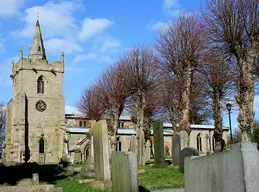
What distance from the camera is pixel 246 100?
Answer: 15211 millimetres

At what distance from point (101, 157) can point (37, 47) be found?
152 ft

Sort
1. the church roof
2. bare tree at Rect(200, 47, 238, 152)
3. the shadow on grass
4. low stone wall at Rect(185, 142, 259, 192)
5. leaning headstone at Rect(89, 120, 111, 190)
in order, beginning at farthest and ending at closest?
1. the church roof
2. bare tree at Rect(200, 47, 238, 152)
3. the shadow on grass
4. leaning headstone at Rect(89, 120, 111, 190)
5. low stone wall at Rect(185, 142, 259, 192)

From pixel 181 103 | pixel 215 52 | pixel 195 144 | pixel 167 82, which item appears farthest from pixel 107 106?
pixel 195 144

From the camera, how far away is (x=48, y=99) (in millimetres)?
52406

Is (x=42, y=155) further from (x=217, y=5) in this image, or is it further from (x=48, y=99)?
(x=217, y=5)

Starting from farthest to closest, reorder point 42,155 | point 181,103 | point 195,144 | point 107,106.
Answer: point 195,144, point 42,155, point 107,106, point 181,103

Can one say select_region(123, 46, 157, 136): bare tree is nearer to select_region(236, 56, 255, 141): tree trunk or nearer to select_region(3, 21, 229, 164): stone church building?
select_region(236, 56, 255, 141): tree trunk

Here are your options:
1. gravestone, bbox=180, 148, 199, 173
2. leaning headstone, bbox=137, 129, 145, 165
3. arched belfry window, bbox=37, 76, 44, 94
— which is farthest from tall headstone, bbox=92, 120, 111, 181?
arched belfry window, bbox=37, 76, 44, 94

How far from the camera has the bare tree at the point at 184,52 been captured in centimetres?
2248

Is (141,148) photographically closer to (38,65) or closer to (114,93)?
(114,93)

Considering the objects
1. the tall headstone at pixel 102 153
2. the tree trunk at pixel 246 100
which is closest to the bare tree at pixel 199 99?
the tree trunk at pixel 246 100

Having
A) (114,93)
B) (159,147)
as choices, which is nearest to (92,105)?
(114,93)

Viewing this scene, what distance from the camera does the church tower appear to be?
49344mm

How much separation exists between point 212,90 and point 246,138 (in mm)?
14815
